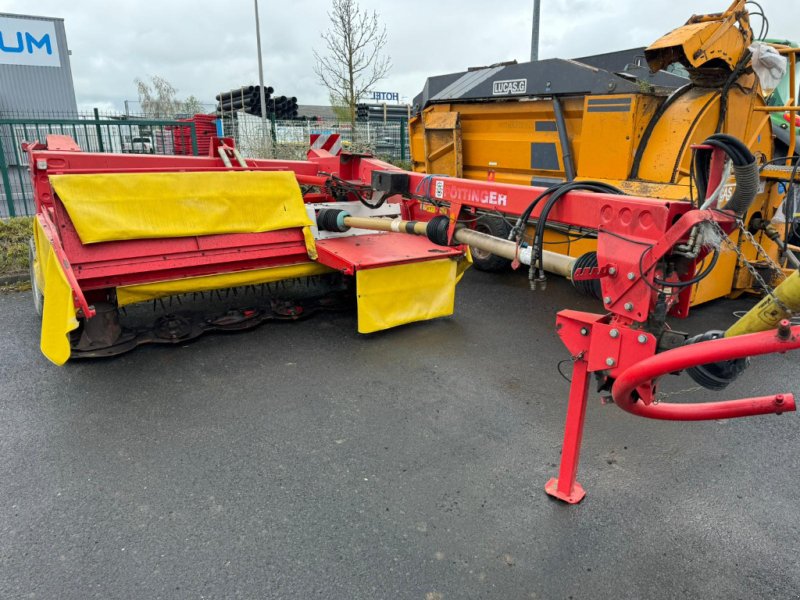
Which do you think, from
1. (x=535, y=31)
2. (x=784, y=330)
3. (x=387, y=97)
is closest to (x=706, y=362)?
(x=784, y=330)

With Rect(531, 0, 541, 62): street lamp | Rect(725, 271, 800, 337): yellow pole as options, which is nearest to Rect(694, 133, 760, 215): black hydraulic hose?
Rect(725, 271, 800, 337): yellow pole

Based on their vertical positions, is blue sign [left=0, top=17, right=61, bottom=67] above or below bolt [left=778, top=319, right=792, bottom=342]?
above

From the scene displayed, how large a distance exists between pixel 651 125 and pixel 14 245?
6.92 meters

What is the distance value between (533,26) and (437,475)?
8.90 meters

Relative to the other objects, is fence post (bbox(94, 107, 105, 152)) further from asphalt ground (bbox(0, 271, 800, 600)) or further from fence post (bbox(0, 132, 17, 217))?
asphalt ground (bbox(0, 271, 800, 600))

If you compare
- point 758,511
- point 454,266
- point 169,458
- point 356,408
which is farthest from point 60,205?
point 758,511

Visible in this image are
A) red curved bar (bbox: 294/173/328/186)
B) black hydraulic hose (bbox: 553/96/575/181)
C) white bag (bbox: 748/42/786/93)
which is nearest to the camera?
white bag (bbox: 748/42/786/93)

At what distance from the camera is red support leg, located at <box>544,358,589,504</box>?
249cm

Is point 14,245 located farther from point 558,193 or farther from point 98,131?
point 558,193

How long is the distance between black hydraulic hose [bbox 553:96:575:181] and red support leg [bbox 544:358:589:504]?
3459 millimetres

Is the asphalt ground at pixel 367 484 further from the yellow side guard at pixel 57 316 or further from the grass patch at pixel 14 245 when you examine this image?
the grass patch at pixel 14 245

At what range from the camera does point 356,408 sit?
352 centimetres

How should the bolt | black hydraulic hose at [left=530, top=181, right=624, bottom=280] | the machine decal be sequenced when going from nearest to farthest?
the bolt
black hydraulic hose at [left=530, top=181, right=624, bottom=280]
the machine decal

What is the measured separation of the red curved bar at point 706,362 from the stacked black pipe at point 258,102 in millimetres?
14496
